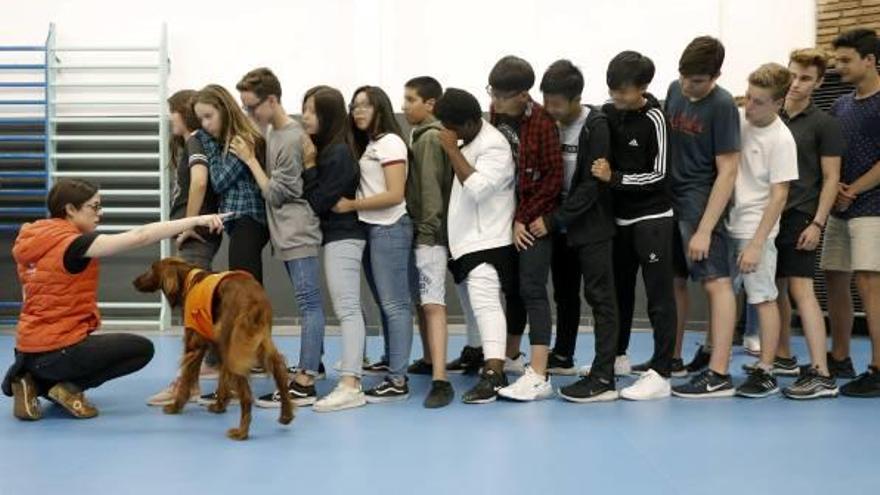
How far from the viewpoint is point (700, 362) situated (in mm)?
5016

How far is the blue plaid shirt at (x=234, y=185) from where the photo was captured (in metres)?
4.36

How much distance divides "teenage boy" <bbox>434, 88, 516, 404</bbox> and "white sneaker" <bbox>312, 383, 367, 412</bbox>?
498mm

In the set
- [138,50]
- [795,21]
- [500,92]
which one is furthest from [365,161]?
[795,21]

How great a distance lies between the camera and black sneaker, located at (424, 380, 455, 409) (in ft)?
13.5

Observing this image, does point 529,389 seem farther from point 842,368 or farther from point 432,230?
point 842,368

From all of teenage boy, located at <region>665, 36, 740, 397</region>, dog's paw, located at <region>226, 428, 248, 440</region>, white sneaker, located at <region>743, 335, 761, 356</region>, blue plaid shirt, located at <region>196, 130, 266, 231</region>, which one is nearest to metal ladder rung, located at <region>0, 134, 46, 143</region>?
blue plaid shirt, located at <region>196, 130, 266, 231</region>

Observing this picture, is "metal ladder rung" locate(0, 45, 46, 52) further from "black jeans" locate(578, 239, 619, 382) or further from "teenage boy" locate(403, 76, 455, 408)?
"black jeans" locate(578, 239, 619, 382)

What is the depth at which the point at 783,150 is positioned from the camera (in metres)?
4.22

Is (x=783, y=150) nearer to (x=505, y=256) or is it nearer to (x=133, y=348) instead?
(x=505, y=256)

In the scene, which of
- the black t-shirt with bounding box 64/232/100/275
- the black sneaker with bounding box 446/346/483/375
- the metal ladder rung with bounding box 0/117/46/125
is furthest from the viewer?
the metal ladder rung with bounding box 0/117/46/125

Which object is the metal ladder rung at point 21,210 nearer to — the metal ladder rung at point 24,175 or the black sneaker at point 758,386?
the metal ladder rung at point 24,175

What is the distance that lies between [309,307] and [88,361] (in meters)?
1.01

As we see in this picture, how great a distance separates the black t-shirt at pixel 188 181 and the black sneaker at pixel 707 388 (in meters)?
2.49

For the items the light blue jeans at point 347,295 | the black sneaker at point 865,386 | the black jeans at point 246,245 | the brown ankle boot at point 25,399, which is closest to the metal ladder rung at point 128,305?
the black jeans at point 246,245
